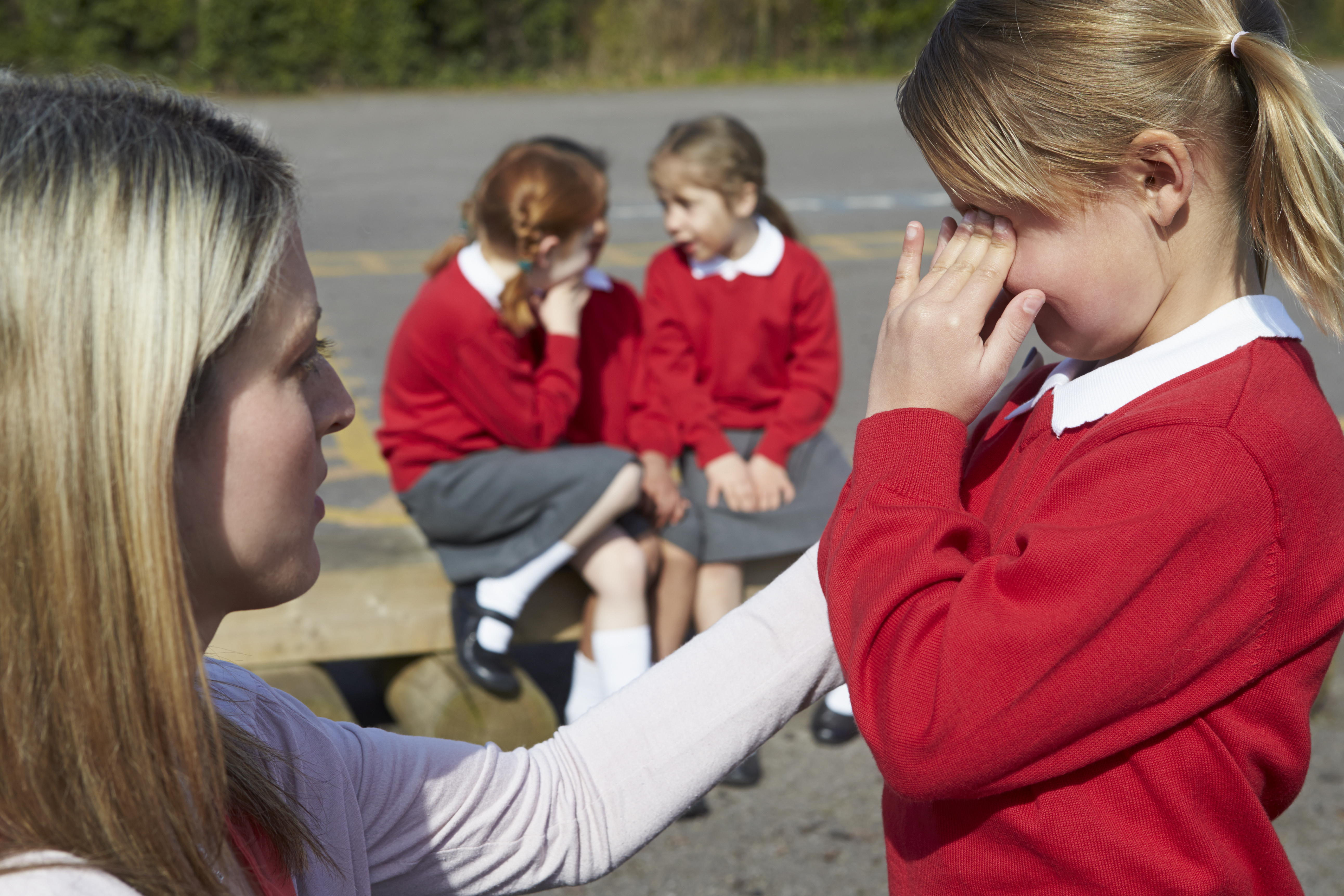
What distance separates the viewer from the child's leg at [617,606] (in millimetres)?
3377

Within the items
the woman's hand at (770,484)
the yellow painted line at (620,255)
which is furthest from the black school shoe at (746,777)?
the yellow painted line at (620,255)

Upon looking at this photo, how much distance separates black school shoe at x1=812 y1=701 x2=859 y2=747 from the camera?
355 centimetres

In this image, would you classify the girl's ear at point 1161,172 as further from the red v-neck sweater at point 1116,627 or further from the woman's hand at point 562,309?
the woman's hand at point 562,309

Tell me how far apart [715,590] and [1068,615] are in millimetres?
2446

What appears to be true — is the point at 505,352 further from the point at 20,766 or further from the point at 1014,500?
the point at 20,766

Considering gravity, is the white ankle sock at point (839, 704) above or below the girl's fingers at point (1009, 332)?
below

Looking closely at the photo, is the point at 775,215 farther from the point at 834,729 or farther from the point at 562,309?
the point at 834,729

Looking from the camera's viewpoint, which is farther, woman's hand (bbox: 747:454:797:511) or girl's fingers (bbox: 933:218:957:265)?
woman's hand (bbox: 747:454:797:511)

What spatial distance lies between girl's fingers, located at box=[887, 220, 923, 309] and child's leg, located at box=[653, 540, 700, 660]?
212 centimetres

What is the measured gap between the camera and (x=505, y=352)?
11.7 feet

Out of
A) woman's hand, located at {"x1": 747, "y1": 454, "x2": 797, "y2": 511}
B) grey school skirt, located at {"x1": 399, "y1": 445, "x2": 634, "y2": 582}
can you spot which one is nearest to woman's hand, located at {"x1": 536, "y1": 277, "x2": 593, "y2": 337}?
grey school skirt, located at {"x1": 399, "y1": 445, "x2": 634, "y2": 582}

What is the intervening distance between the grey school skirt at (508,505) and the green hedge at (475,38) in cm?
1638

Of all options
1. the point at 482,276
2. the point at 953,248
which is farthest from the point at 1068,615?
the point at 482,276

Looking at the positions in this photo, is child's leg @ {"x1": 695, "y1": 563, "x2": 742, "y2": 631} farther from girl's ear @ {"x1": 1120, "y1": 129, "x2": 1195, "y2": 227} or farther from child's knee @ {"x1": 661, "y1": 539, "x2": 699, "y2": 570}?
girl's ear @ {"x1": 1120, "y1": 129, "x2": 1195, "y2": 227}
